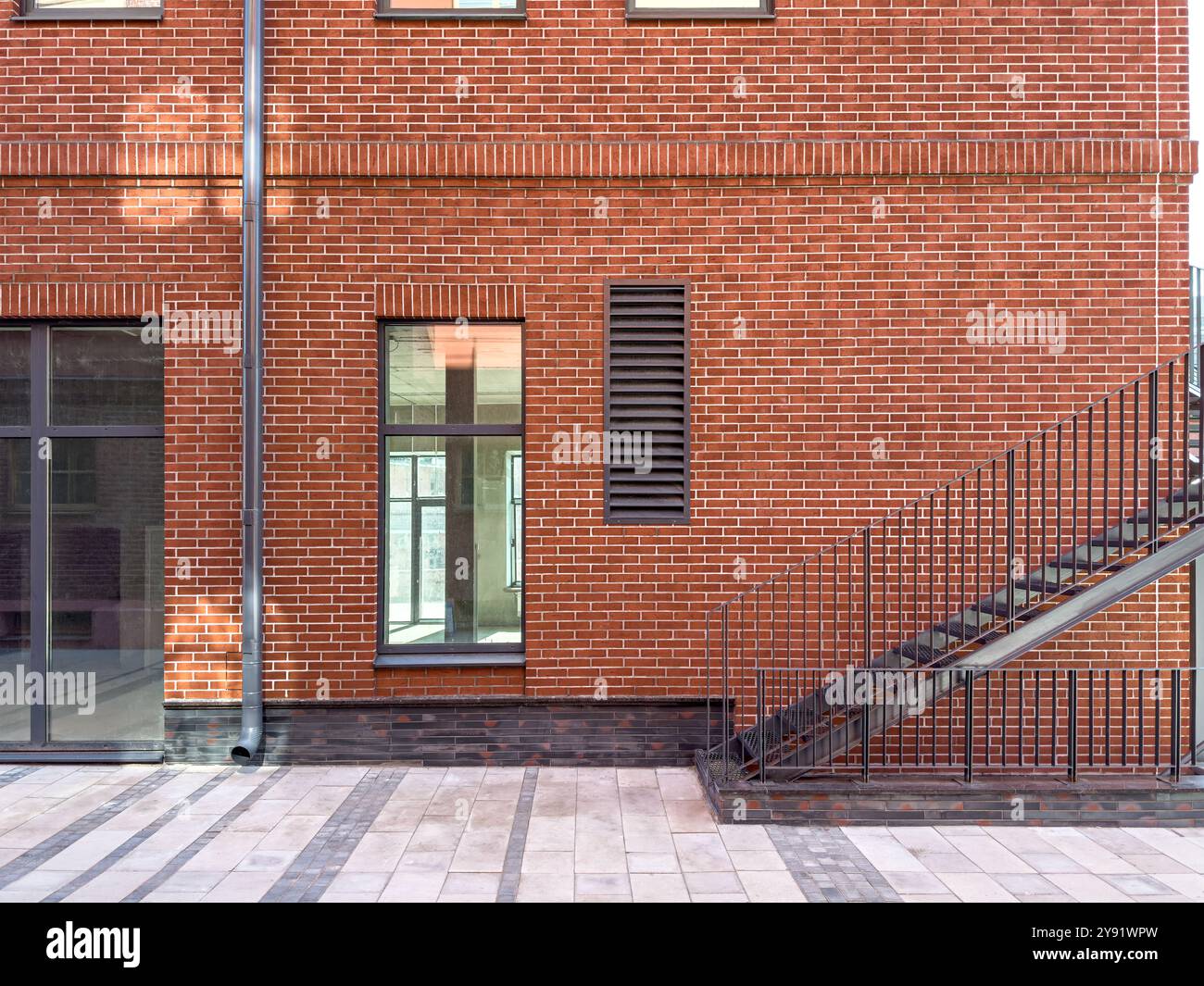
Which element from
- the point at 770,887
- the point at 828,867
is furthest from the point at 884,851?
the point at 770,887

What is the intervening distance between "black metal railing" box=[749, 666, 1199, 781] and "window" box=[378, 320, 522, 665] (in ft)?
7.49

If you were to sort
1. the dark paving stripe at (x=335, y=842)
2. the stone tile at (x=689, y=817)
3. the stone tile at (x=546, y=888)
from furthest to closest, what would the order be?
the stone tile at (x=689, y=817) < the dark paving stripe at (x=335, y=842) < the stone tile at (x=546, y=888)

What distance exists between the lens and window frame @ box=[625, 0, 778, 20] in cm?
634

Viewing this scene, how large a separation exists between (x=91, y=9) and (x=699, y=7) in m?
4.71

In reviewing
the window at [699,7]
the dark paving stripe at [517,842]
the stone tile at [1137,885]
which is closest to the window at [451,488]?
the dark paving stripe at [517,842]

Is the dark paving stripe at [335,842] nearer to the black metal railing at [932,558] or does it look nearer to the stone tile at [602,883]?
the stone tile at [602,883]

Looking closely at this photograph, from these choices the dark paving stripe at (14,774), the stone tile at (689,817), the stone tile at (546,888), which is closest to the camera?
the stone tile at (546,888)

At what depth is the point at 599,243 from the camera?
6406 mm

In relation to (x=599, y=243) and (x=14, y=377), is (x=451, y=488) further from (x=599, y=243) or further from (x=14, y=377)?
(x=14, y=377)

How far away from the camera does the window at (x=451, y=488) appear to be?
6535 mm

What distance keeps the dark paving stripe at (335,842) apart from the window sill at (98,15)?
19.6 ft

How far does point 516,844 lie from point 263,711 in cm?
262

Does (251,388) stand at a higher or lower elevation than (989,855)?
higher

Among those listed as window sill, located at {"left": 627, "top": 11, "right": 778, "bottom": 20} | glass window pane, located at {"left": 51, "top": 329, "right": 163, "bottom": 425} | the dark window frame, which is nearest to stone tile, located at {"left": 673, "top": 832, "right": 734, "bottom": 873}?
the dark window frame
